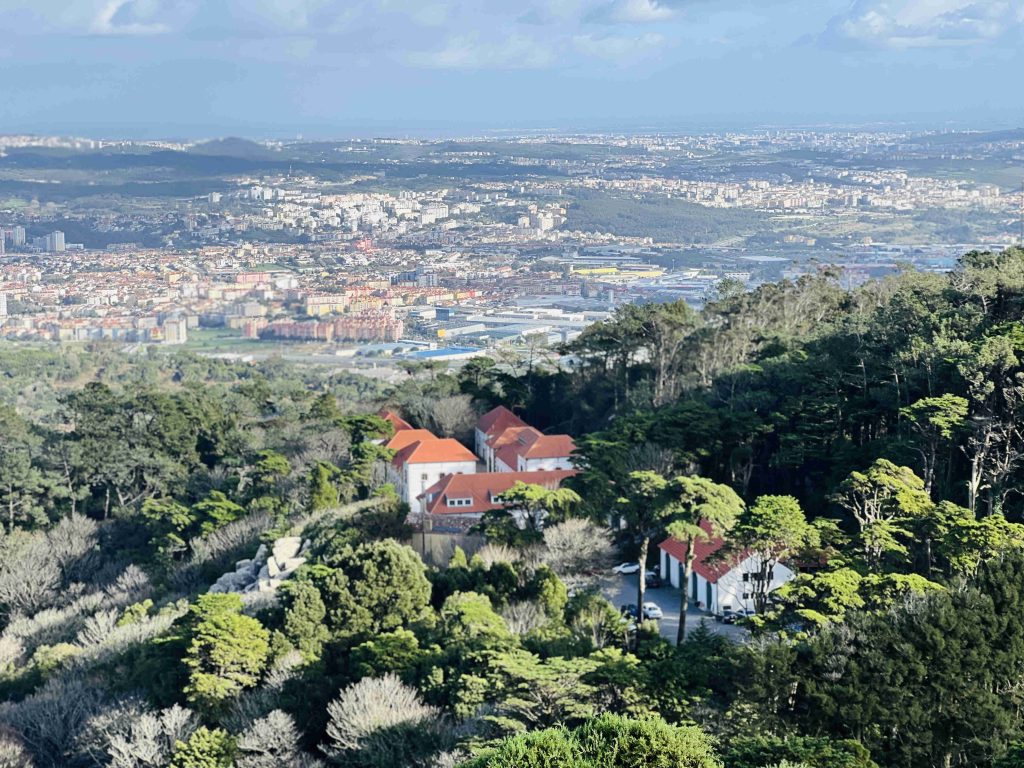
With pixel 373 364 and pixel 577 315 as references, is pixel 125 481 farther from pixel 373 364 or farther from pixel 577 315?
pixel 577 315

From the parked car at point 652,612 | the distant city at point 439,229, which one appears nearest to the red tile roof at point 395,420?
the parked car at point 652,612

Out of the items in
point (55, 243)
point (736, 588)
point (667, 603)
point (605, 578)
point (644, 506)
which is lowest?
point (55, 243)

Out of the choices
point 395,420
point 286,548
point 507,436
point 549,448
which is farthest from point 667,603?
point 395,420

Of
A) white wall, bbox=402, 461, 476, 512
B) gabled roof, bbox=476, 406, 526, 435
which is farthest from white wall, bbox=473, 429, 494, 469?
white wall, bbox=402, 461, 476, 512

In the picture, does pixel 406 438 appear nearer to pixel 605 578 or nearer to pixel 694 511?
pixel 605 578

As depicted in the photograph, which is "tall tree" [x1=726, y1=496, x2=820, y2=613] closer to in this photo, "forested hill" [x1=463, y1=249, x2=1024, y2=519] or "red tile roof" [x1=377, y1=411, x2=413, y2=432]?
"forested hill" [x1=463, y1=249, x2=1024, y2=519]

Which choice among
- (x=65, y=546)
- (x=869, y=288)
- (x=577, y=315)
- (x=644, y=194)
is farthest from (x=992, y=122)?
(x=65, y=546)
